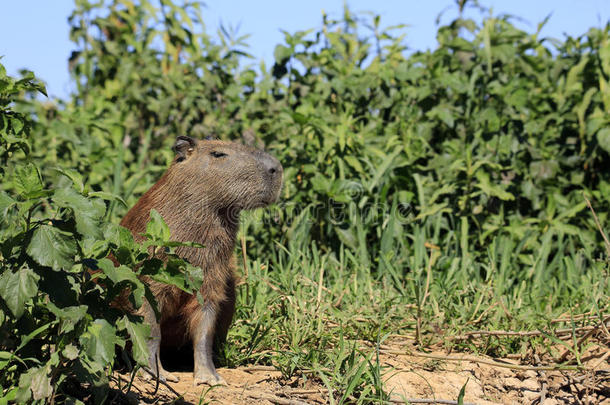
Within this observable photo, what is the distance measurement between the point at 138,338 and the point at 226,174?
152 centimetres

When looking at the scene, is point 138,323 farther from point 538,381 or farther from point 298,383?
point 538,381

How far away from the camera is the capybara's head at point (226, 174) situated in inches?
145

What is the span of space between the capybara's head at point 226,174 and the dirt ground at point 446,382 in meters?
0.90

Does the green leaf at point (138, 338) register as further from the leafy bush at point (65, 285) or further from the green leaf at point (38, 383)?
the green leaf at point (38, 383)

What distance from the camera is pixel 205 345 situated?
347 cm

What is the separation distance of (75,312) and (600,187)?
4.34 metres

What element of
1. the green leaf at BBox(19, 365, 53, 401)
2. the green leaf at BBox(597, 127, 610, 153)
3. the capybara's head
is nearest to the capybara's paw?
the capybara's head

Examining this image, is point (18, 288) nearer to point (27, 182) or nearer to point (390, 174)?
point (27, 182)

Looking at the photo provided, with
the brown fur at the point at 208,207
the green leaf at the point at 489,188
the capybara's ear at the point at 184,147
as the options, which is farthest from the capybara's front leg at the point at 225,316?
the green leaf at the point at 489,188

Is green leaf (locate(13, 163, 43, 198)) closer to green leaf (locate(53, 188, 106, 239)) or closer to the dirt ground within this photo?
green leaf (locate(53, 188, 106, 239))

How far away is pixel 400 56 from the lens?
6.49 meters

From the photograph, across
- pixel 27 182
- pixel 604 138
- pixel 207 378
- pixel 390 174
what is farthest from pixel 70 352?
pixel 604 138

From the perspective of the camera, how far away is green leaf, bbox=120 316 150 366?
2285mm

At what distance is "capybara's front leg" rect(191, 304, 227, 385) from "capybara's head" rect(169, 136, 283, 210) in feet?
1.88
